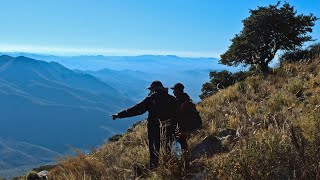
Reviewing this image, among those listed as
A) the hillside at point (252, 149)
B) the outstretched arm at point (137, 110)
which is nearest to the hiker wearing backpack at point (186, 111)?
the hillside at point (252, 149)

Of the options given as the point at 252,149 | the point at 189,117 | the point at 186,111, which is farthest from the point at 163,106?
the point at 252,149

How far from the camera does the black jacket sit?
26.9 ft

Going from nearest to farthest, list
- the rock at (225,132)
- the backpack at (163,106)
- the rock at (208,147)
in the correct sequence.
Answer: the rock at (208,147)
the backpack at (163,106)
the rock at (225,132)

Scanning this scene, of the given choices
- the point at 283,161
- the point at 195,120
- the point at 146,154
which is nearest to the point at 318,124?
the point at 283,161

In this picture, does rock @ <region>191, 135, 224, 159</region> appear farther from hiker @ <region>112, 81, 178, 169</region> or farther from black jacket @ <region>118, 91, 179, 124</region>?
black jacket @ <region>118, 91, 179, 124</region>

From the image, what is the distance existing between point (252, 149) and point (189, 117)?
208 inches

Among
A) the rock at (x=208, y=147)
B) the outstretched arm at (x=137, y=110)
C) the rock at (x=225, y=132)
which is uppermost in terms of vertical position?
the outstretched arm at (x=137, y=110)

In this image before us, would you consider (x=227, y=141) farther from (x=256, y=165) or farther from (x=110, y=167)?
(x=256, y=165)

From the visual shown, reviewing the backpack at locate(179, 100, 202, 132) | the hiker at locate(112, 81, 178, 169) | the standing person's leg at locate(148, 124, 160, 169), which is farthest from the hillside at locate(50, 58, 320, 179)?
the hiker at locate(112, 81, 178, 169)

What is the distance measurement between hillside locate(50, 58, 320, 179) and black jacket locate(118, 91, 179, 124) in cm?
79

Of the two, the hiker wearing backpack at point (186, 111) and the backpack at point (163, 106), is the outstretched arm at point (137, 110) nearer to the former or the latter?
the backpack at point (163, 106)

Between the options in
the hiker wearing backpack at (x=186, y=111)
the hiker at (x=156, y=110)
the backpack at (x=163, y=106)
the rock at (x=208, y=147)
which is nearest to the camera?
the rock at (x=208, y=147)

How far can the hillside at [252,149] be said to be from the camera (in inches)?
194

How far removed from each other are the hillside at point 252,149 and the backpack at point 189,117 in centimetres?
29
